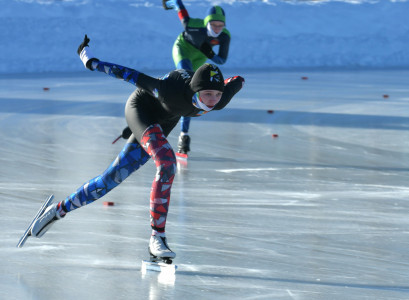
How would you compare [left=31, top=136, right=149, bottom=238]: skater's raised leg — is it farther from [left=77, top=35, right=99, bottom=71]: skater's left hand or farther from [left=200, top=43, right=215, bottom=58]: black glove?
[left=200, top=43, right=215, bottom=58]: black glove

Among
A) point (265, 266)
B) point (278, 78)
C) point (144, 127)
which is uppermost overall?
point (144, 127)

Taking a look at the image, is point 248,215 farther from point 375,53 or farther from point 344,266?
point 375,53

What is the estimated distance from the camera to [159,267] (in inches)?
186

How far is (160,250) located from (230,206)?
68.6 inches

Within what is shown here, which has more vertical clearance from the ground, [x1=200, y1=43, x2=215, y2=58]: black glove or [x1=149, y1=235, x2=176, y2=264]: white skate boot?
[x1=200, y1=43, x2=215, y2=58]: black glove

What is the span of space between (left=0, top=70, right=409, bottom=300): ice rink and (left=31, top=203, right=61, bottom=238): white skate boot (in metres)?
0.08

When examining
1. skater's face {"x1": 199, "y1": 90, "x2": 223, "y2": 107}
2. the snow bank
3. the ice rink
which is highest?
skater's face {"x1": 199, "y1": 90, "x2": 223, "y2": 107}

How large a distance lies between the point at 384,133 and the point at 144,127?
19.2ft

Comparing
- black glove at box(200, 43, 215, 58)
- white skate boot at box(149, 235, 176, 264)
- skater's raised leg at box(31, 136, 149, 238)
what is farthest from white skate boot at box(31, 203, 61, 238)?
black glove at box(200, 43, 215, 58)

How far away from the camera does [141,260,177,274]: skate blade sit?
4699mm

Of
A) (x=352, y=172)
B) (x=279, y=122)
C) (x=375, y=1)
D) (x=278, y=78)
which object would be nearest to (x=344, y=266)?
(x=352, y=172)

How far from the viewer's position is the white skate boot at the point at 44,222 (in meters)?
5.23

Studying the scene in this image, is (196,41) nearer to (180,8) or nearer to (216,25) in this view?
(216,25)

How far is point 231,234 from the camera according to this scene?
5629mm
